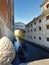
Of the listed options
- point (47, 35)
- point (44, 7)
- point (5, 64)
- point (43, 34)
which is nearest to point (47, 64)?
point (5, 64)

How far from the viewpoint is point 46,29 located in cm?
1778

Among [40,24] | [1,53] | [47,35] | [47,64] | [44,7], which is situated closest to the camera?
[1,53]

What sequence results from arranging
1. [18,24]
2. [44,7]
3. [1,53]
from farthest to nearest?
[18,24] → [44,7] → [1,53]

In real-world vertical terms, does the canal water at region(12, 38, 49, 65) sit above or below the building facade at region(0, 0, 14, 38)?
below

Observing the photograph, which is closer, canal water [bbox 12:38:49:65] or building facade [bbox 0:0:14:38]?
building facade [bbox 0:0:14:38]

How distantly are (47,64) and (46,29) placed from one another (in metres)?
12.0

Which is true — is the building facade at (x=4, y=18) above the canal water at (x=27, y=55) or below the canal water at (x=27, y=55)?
above

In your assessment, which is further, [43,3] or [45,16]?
[43,3]

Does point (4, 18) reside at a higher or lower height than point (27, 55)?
higher

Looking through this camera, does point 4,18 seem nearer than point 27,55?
Yes

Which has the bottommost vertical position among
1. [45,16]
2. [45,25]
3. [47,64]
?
[47,64]

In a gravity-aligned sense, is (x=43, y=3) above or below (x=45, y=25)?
Answer: above

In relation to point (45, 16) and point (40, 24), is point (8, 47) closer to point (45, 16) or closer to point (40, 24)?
point (45, 16)

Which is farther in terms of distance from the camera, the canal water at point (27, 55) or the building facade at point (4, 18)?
the canal water at point (27, 55)
